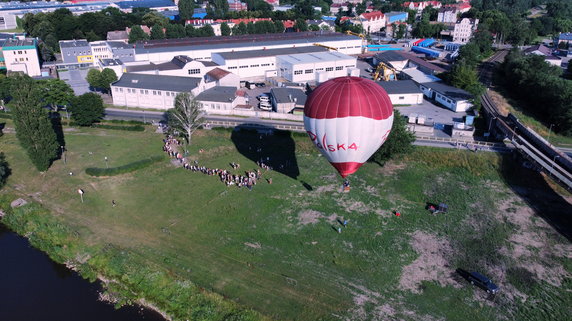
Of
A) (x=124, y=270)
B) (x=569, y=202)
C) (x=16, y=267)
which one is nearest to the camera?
(x=124, y=270)

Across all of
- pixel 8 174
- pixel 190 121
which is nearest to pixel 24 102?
pixel 8 174

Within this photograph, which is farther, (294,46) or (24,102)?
(294,46)

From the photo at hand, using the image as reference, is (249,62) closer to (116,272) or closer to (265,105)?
(265,105)

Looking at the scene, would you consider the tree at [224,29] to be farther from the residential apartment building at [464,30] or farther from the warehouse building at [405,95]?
the warehouse building at [405,95]

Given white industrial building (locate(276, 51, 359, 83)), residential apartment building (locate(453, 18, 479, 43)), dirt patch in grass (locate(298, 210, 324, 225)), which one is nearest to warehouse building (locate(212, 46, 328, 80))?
white industrial building (locate(276, 51, 359, 83))

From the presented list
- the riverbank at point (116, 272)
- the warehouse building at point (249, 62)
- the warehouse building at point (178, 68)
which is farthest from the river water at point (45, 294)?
the warehouse building at point (249, 62)

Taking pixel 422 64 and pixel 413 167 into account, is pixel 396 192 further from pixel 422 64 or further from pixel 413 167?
pixel 422 64
